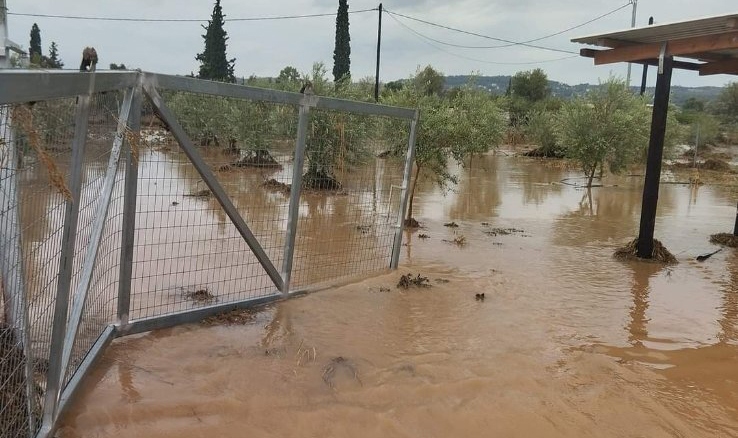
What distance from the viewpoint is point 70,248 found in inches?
118

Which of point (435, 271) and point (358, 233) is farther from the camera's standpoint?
point (358, 233)

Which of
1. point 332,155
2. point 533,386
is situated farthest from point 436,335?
point 332,155

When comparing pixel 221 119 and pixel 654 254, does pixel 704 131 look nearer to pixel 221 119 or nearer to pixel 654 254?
pixel 654 254

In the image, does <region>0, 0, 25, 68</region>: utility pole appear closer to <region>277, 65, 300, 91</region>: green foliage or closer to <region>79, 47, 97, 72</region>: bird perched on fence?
<region>79, 47, 97, 72</region>: bird perched on fence

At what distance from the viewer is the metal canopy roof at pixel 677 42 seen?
7676 mm

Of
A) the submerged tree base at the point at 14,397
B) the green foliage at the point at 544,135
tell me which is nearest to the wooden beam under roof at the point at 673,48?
the submerged tree base at the point at 14,397

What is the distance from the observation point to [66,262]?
9.88 feet

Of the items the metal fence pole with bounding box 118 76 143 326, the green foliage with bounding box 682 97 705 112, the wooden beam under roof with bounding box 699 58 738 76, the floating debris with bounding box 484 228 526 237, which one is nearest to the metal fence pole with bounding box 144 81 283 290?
the metal fence pole with bounding box 118 76 143 326

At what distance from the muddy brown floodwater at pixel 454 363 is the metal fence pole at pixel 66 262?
34 centimetres

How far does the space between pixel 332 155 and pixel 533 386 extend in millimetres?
5167

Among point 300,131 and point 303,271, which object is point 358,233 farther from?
point 300,131

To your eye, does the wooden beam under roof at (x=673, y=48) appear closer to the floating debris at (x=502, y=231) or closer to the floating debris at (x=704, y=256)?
the floating debris at (x=704, y=256)

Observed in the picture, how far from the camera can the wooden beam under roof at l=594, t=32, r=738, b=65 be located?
786 cm

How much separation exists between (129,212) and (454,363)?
282 cm
